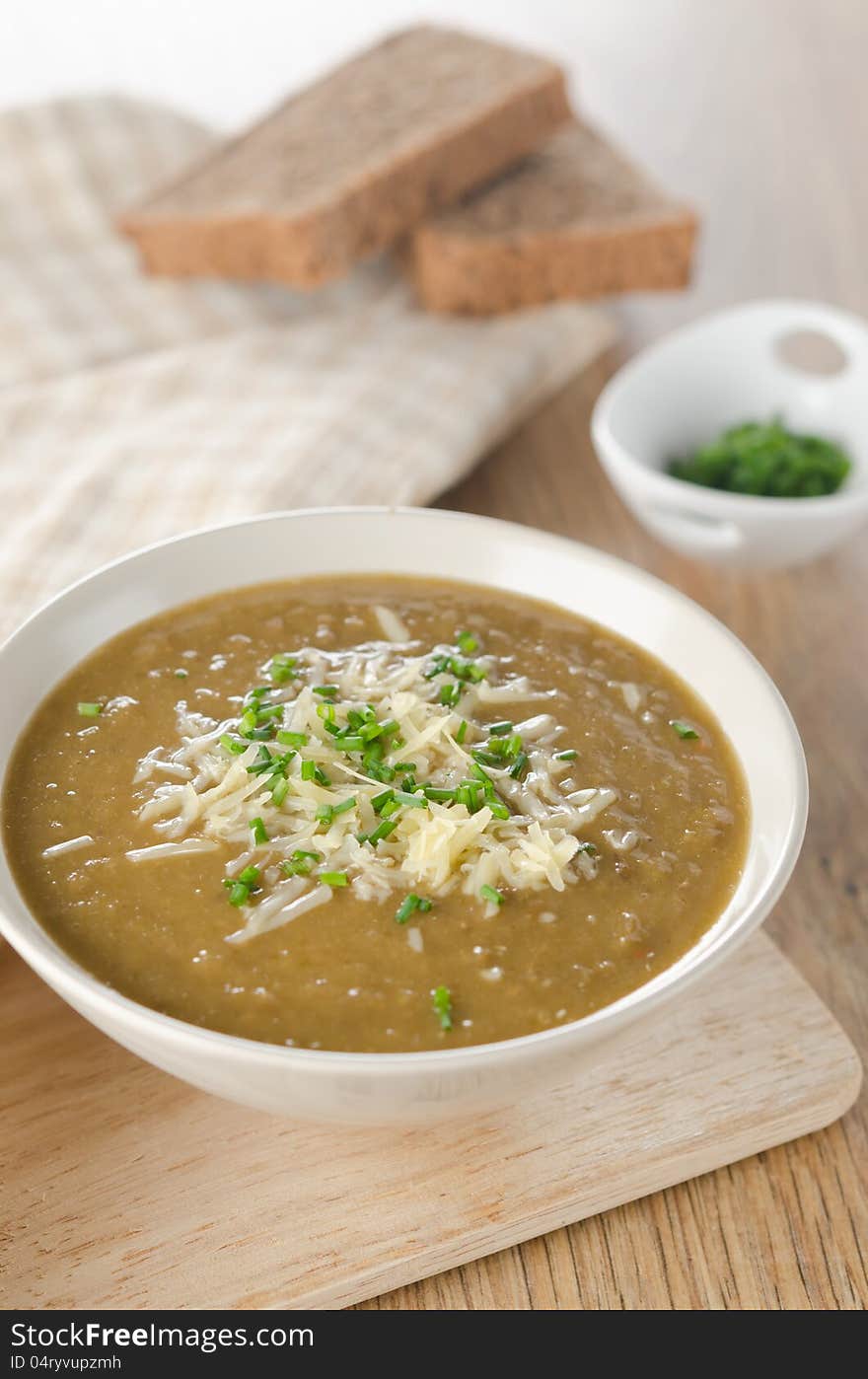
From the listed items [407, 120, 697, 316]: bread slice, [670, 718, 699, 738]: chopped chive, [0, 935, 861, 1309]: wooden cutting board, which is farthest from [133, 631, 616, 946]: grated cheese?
[407, 120, 697, 316]: bread slice

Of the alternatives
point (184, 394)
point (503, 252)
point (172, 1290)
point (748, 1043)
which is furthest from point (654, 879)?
point (503, 252)

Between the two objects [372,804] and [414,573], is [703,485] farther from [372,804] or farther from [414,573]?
[372,804]

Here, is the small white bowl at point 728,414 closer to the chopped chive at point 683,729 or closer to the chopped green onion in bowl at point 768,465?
the chopped green onion in bowl at point 768,465

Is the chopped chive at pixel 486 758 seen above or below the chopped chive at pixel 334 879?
below

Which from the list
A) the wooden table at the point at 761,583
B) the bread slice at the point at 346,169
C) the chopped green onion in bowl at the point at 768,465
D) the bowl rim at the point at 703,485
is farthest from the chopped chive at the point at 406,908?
the bread slice at the point at 346,169

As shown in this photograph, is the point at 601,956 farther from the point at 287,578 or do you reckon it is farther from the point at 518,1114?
the point at 287,578

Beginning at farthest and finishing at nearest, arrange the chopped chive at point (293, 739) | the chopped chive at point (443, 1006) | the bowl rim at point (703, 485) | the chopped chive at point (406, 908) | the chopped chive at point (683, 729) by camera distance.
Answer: the bowl rim at point (703, 485), the chopped chive at point (683, 729), the chopped chive at point (293, 739), the chopped chive at point (406, 908), the chopped chive at point (443, 1006)
